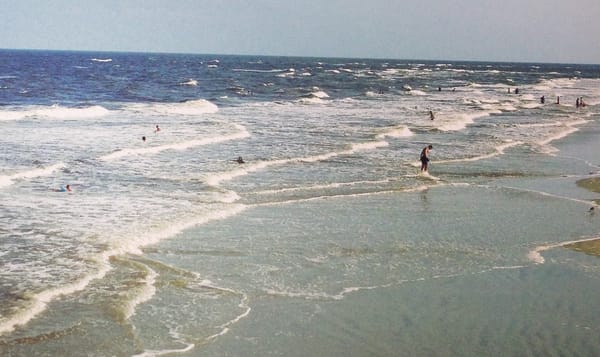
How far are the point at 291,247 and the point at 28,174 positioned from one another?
449 inches

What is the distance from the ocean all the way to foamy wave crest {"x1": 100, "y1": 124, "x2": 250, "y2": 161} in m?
0.18

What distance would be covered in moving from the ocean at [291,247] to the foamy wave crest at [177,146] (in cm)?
18

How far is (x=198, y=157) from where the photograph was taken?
25.9m

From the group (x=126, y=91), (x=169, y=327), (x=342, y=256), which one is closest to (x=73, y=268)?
(x=169, y=327)

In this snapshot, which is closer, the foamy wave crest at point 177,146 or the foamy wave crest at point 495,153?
the foamy wave crest at point 177,146

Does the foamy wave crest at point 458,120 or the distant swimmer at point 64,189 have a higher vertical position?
the foamy wave crest at point 458,120

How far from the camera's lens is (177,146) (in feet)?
93.9

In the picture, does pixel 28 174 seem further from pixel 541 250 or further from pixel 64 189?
pixel 541 250

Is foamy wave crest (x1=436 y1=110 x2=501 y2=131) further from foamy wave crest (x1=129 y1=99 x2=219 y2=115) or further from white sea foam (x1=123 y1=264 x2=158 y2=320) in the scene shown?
white sea foam (x1=123 y1=264 x2=158 y2=320)

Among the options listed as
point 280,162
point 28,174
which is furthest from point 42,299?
point 280,162

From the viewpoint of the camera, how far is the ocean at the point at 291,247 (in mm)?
9508

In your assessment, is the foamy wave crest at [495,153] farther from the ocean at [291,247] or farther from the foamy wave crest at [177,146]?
the foamy wave crest at [177,146]

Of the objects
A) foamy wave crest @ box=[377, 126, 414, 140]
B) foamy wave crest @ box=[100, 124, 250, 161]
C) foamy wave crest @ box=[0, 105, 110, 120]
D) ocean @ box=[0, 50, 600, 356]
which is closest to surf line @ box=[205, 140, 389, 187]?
ocean @ box=[0, 50, 600, 356]

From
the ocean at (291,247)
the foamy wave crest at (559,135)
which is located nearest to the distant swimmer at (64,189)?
the ocean at (291,247)
